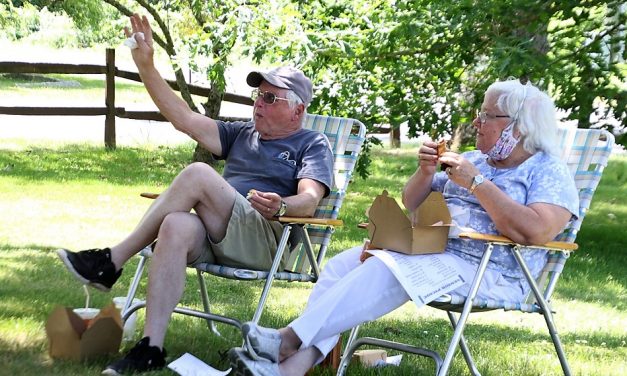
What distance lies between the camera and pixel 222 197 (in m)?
3.82

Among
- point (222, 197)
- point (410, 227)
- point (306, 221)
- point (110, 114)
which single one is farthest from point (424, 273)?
point (110, 114)

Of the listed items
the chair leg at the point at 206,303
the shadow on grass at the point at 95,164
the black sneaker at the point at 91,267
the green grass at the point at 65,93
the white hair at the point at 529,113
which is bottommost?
the green grass at the point at 65,93

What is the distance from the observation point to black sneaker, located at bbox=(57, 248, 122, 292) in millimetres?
3721

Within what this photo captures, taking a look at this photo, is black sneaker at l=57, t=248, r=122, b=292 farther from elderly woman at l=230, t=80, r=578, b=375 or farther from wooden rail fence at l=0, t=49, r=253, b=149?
wooden rail fence at l=0, t=49, r=253, b=149

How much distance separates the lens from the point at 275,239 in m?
4.07

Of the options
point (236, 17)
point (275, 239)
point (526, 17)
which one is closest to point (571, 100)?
point (526, 17)

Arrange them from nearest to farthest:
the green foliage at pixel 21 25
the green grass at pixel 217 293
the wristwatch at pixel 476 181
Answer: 1. the wristwatch at pixel 476 181
2. the green grass at pixel 217 293
3. the green foliage at pixel 21 25

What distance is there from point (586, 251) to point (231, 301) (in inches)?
139

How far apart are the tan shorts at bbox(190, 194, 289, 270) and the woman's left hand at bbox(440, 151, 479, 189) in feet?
2.60

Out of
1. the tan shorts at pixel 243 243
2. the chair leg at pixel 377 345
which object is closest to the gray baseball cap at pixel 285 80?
the tan shorts at pixel 243 243

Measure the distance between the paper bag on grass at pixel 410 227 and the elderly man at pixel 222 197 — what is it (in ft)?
1.57

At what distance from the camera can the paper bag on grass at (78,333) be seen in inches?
145

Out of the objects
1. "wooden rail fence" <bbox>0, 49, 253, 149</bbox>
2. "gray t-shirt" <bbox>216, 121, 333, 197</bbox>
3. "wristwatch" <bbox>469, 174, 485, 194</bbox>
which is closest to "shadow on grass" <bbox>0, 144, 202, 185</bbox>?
"wooden rail fence" <bbox>0, 49, 253, 149</bbox>

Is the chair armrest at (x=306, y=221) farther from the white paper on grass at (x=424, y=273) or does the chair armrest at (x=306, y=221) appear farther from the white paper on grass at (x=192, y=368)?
the white paper on grass at (x=192, y=368)
